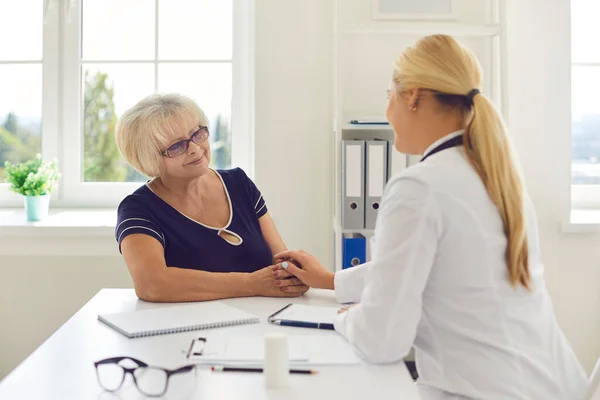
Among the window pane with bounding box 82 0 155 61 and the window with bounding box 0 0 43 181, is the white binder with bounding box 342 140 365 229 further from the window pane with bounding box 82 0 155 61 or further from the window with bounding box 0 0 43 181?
the window with bounding box 0 0 43 181

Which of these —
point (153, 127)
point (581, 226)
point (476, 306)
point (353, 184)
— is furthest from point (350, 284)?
point (581, 226)

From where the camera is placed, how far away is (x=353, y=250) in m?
2.69

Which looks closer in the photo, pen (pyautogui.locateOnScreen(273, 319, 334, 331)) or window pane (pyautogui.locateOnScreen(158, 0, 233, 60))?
pen (pyautogui.locateOnScreen(273, 319, 334, 331))

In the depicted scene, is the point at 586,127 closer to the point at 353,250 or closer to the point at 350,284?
the point at 353,250

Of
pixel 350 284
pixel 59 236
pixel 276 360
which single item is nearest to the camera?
pixel 276 360

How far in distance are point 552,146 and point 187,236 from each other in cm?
179

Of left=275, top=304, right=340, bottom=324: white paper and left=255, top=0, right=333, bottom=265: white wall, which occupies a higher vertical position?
left=255, top=0, right=333, bottom=265: white wall

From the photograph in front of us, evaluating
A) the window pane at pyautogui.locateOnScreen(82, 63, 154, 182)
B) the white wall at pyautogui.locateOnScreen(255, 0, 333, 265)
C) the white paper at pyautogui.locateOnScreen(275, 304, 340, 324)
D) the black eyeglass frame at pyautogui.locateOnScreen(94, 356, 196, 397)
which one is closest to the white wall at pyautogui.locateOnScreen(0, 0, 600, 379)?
the white wall at pyautogui.locateOnScreen(255, 0, 333, 265)

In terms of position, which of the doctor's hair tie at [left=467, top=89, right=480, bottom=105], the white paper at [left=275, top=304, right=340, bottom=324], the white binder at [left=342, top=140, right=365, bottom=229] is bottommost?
the white paper at [left=275, top=304, right=340, bottom=324]

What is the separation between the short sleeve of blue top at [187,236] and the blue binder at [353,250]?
640mm

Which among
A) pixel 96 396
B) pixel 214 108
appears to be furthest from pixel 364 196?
pixel 96 396

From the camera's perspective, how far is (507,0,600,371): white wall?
9.64 feet

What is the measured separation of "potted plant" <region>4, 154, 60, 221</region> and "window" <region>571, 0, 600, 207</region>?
2422 mm

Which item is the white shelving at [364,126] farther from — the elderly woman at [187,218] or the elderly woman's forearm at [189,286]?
the elderly woman's forearm at [189,286]
